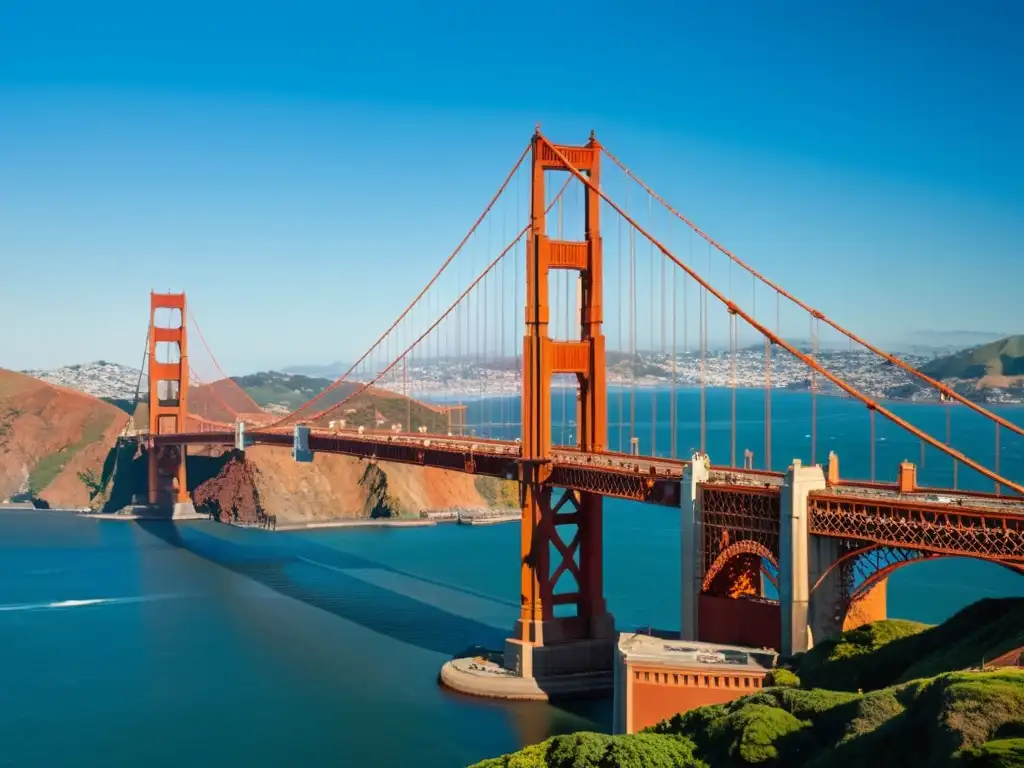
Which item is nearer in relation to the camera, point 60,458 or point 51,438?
point 60,458

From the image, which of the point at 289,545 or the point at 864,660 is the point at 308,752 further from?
the point at 289,545

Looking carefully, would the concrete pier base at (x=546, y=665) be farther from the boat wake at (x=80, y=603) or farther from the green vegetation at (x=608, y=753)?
the boat wake at (x=80, y=603)

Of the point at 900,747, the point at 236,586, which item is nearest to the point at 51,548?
the point at 236,586

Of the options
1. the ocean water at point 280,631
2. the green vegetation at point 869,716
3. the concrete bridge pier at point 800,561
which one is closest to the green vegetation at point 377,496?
the ocean water at point 280,631

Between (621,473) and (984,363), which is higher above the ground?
(984,363)

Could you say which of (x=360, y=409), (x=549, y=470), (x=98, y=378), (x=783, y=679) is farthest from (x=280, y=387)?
(x=783, y=679)

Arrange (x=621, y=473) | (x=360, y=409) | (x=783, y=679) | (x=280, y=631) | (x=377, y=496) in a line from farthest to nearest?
(x=360, y=409) < (x=377, y=496) < (x=280, y=631) < (x=621, y=473) < (x=783, y=679)

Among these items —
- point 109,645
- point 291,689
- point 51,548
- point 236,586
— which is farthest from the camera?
point 51,548

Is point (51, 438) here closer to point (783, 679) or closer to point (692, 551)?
point (692, 551)
